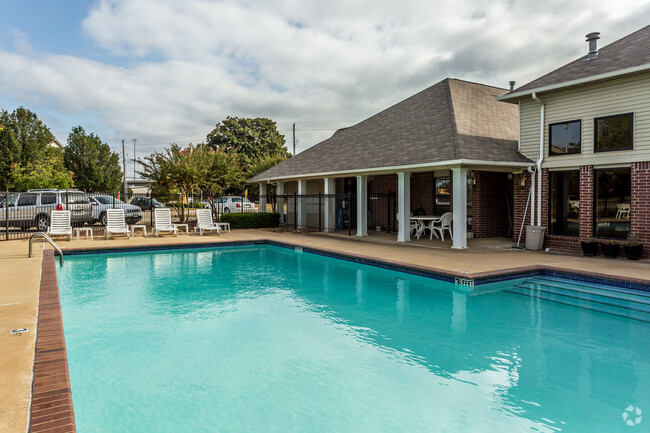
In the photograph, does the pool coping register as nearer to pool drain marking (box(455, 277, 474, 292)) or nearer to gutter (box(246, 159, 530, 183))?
pool drain marking (box(455, 277, 474, 292))

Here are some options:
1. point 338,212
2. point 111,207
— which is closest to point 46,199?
point 111,207

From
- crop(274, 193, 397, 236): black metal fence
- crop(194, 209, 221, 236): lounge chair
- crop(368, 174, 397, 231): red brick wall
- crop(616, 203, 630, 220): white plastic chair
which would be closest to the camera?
crop(616, 203, 630, 220): white plastic chair

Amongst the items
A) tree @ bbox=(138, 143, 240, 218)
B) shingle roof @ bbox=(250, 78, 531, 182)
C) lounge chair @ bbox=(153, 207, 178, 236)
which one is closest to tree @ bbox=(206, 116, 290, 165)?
tree @ bbox=(138, 143, 240, 218)

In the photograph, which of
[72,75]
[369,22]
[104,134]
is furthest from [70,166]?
[369,22]

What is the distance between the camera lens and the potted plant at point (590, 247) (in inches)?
412

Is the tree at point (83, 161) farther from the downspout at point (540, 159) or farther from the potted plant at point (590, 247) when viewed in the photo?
the potted plant at point (590, 247)

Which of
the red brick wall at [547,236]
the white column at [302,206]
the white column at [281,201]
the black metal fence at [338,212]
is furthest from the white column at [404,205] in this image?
the white column at [281,201]

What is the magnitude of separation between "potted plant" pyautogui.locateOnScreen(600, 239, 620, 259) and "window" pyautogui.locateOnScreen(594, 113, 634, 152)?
243cm

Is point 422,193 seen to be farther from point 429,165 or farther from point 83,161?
point 83,161

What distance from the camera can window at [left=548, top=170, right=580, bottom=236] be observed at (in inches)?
453

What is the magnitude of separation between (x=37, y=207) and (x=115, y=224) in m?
3.88

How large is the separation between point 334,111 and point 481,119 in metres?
18.3

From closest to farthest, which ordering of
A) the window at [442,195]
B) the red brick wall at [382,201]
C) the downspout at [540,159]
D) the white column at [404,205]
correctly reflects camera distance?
the downspout at [540,159]
the white column at [404,205]
the window at [442,195]
the red brick wall at [382,201]

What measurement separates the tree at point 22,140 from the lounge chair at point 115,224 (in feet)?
53.0
